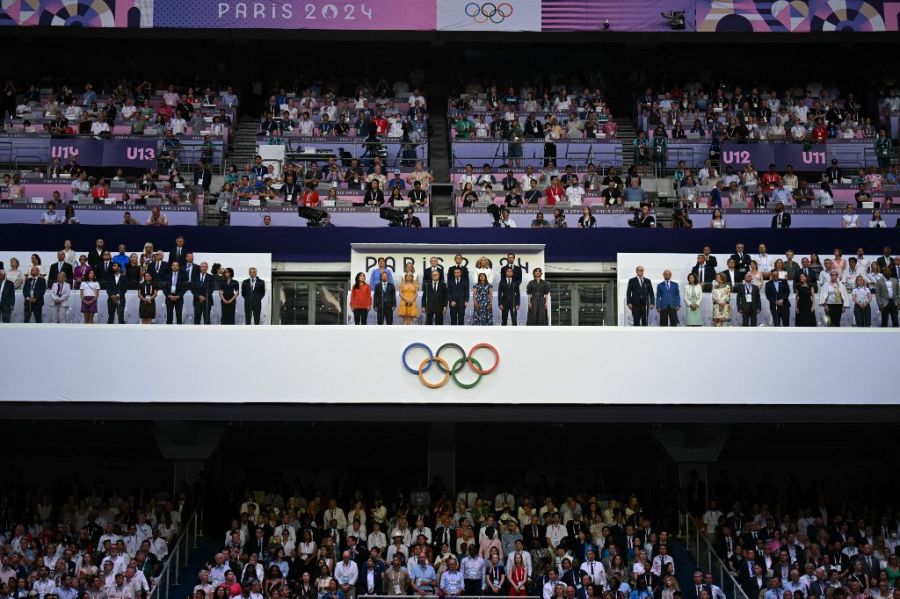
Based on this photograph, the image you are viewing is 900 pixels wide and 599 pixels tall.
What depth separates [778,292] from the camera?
74.8 ft

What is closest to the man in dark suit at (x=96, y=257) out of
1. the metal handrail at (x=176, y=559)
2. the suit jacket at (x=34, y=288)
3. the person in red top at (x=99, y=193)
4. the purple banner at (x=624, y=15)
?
the suit jacket at (x=34, y=288)

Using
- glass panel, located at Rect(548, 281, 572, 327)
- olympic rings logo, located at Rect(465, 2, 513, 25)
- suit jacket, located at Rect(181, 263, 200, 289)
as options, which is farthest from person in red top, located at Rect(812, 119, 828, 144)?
suit jacket, located at Rect(181, 263, 200, 289)

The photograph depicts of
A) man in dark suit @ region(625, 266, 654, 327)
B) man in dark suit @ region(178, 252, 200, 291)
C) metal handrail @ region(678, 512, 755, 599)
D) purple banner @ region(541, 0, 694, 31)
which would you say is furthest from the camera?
purple banner @ region(541, 0, 694, 31)

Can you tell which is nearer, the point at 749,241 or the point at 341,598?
the point at 341,598

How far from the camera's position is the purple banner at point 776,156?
35.0m

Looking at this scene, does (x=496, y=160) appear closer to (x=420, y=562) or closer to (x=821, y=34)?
(x=821, y=34)

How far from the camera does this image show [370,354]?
23.1 meters

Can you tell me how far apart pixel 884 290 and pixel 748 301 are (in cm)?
239

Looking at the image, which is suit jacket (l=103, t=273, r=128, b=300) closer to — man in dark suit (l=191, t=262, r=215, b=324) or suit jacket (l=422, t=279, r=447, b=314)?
man in dark suit (l=191, t=262, r=215, b=324)

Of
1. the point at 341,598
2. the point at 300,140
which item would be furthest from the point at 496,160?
the point at 341,598

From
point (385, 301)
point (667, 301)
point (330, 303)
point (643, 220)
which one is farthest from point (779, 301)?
point (330, 303)

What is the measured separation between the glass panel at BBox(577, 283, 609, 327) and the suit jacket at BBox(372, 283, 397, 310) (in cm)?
340

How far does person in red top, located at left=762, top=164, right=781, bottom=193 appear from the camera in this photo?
107 feet

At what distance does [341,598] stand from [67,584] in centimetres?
454
